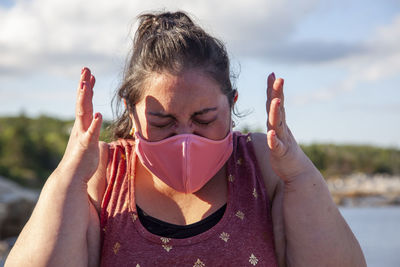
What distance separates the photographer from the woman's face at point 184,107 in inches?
93.9

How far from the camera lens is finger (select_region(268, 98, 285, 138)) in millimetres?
2262

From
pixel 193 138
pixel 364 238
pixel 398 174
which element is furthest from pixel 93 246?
pixel 398 174

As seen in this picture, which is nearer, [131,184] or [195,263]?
[195,263]

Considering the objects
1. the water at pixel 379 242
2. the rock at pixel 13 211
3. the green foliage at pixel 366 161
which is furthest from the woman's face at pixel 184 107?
the green foliage at pixel 366 161

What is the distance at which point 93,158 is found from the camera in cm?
242

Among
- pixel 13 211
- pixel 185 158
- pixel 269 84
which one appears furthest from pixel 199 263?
pixel 13 211

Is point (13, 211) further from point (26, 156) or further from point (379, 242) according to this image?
point (26, 156)

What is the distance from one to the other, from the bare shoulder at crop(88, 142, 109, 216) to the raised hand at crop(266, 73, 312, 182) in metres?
0.77

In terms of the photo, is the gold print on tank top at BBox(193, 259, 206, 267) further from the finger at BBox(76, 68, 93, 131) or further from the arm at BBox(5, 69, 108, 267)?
the finger at BBox(76, 68, 93, 131)

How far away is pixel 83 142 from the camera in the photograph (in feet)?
7.84

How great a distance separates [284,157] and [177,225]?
1.72 ft

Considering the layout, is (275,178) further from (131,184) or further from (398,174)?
(398,174)

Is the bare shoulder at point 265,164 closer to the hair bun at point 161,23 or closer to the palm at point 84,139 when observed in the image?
the hair bun at point 161,23

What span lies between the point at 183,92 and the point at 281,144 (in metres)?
0.46
